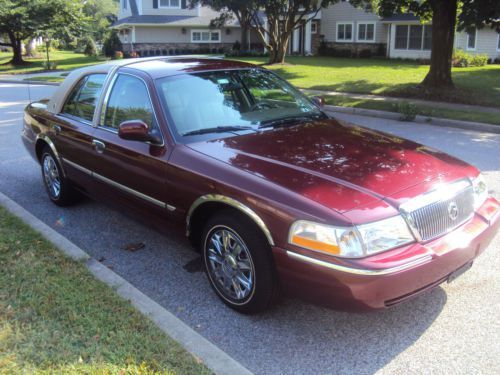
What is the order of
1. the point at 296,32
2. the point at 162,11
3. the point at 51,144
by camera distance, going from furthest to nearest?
the point at 296,32 → the point at 162,11 → the point at 51,144

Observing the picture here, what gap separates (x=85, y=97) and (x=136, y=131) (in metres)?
1.68

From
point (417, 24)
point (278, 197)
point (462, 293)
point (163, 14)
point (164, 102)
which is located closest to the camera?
point (278, 197)

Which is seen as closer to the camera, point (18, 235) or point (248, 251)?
point (248, 251)

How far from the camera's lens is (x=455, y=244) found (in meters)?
3.17

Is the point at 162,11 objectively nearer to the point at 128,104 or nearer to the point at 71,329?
the point at 128,104

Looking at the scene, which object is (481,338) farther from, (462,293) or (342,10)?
(342,10)

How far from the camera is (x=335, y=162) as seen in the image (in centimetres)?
354

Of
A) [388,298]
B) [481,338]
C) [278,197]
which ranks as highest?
[278,197]

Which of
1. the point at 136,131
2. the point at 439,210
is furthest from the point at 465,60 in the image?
the point at 136,131

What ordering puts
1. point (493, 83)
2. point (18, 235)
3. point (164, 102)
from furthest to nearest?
point (493, 83)
point (18, 235)
point (164, 102)

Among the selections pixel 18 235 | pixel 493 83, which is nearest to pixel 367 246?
pixel 18 235

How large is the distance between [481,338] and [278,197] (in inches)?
63.9

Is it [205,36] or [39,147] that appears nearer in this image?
[39,147]

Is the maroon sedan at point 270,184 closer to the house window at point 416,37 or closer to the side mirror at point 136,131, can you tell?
the side mirror at point 136,131
